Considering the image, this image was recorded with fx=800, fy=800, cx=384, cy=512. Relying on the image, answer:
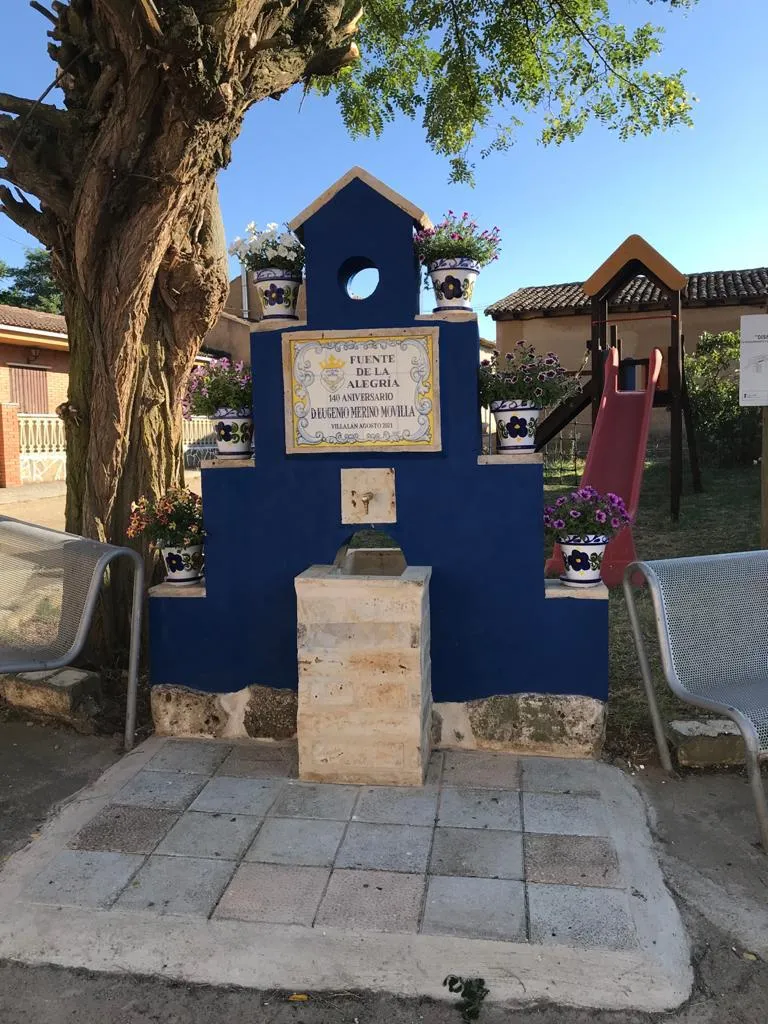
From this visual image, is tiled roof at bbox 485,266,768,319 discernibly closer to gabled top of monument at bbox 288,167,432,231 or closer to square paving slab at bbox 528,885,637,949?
gabled top of monument at bbox 288,167,432,231

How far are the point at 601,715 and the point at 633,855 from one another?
879mm

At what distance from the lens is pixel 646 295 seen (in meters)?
20.4

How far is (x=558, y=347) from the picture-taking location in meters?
22.3

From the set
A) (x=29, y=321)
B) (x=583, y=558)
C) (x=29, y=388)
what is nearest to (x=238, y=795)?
(x=583, y=558)

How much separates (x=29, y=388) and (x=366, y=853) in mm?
19167

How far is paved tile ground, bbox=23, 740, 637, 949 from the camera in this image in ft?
8.64

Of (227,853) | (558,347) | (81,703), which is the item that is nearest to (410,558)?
(227,853)

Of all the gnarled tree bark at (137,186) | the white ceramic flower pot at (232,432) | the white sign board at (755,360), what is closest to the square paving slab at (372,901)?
the white ceramic flower pot at (232,432)

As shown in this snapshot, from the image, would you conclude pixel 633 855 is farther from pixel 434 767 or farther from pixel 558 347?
pixel 558 347

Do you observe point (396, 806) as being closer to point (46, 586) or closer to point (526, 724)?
point (526, 724)

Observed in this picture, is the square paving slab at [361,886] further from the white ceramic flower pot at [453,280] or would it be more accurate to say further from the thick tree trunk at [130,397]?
the white ceramic flower pot at [453,280]

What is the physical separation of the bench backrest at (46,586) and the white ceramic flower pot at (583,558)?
2.25 m

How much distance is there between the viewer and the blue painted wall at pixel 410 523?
12.6 feet

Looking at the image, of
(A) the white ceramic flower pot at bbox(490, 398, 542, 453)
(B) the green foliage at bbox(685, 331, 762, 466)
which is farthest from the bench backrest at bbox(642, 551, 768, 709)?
(B) the green foliage at bbox(685, 331, 762, 466)
